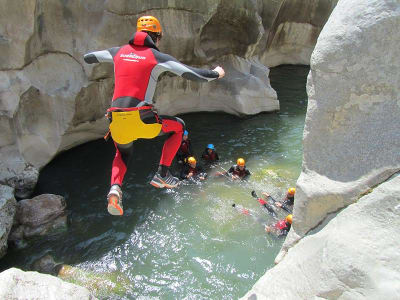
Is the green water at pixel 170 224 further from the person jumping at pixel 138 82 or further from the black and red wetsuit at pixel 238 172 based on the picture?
the person jumping at pixel 138 82

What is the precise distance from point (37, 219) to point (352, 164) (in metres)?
8.25

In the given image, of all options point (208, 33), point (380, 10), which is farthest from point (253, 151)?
point (380, 10)

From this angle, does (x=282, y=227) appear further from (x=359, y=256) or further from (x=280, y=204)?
(x=359, y=256)

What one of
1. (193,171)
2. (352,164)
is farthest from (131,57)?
(193,171)

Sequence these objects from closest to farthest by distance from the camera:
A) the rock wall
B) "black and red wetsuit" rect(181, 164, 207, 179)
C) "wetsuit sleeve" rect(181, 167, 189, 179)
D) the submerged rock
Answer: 1. the submerged rock
2. the rock wall
3. "wetsuit sleeve" rect(181, 167, 189, 179)
4. "black and red wetsuit" rect(181, 164, 207, 179)

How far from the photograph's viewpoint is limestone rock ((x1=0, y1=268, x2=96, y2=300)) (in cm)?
462

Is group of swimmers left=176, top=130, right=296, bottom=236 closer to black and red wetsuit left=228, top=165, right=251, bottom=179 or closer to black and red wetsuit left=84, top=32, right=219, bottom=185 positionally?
black and red wetsuit left=228, top=165, right=251, bottom=179

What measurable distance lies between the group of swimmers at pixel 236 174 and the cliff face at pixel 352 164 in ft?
15.5

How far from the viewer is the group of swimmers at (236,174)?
30.5 feet

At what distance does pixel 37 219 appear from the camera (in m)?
9.41

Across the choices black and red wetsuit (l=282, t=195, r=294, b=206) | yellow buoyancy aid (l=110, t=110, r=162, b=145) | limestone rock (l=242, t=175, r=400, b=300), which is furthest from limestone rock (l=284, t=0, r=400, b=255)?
black and red wetsuit (l=282, t=195, r=294, b=206)

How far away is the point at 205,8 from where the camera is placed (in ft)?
42.9

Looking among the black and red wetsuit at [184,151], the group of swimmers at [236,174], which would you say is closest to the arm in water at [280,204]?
the group of swimmers at [236,174]

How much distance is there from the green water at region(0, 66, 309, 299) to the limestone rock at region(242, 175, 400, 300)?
4.02 metres
